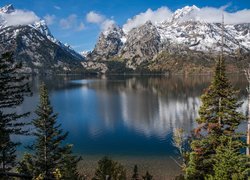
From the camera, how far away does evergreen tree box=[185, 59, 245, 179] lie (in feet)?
111

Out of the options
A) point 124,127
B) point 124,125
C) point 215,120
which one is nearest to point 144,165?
point 215,120

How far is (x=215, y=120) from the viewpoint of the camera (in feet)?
114

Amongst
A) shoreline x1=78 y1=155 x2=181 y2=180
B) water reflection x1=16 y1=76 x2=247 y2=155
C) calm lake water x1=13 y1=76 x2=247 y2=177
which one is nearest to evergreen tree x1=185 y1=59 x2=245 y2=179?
shoreline x1=78 y1=155 x2=181 y2=180

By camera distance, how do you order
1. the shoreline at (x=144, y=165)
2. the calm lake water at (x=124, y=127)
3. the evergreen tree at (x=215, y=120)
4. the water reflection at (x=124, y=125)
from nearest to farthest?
the evergreen tree at (x=215, y=120) → the shoreline at (x=144, y=165) → the calm lake water at (x=124, y=127) → the water reflection at (x=124, y=125)

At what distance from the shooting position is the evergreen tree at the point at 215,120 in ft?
111

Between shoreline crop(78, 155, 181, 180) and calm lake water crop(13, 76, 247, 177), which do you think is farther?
calm lake water crop(13, 76, 247, 177)

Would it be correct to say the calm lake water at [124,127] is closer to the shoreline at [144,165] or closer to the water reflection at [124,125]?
the water reflection at [124,125]

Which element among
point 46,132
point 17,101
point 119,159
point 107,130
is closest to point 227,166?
point 17,101

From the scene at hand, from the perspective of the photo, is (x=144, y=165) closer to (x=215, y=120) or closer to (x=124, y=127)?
(x=215, y=120)

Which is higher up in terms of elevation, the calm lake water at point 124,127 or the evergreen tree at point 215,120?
the evergreen tree at point 215,120

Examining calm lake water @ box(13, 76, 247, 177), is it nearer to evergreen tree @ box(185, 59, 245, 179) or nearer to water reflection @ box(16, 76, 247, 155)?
water reflection @ box(16, 76, 247, 155)

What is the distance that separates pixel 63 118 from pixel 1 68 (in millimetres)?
99833

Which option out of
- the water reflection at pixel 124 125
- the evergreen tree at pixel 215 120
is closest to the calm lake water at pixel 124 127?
the water reflection at pixel 124 125

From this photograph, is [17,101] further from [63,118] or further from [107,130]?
[63,118]
